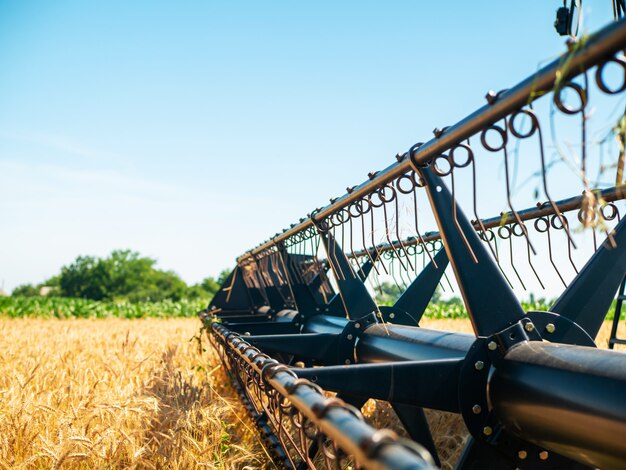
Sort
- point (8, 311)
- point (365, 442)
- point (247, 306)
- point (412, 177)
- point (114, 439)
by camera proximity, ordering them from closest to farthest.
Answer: point (365, 442), point (412, 177), point (114, 439), point (247, 306), point (8, 311)

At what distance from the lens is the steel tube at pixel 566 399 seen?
Result: 1.50 m

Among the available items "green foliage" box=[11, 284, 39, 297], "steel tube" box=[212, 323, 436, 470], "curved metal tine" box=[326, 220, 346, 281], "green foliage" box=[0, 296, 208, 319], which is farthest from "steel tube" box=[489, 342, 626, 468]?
"green foliage" box=[11, 284, 39, 297]

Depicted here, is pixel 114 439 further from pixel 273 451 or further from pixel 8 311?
pixel 8 311

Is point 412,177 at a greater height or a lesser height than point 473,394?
greater

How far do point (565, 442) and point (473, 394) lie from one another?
1.37 feet

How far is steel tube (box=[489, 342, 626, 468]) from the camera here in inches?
59.2

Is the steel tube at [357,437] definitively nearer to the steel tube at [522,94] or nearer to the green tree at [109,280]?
the steel tube at [522,94]

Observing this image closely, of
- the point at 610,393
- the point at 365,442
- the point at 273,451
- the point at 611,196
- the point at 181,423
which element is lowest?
the point at 273,451

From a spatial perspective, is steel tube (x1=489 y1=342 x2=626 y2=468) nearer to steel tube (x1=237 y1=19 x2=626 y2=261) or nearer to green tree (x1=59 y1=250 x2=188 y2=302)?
steel tube (x1=237 y1=19 x2=626 y2=261)

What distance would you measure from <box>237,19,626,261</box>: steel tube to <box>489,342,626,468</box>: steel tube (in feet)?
2.67

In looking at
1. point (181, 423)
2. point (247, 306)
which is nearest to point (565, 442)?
point (181, 423)

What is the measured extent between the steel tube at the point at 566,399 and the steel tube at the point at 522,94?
814 millimetres

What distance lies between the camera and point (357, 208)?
315cm

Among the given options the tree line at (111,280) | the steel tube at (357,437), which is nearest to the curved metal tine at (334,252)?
the steel tube at (357,437)
